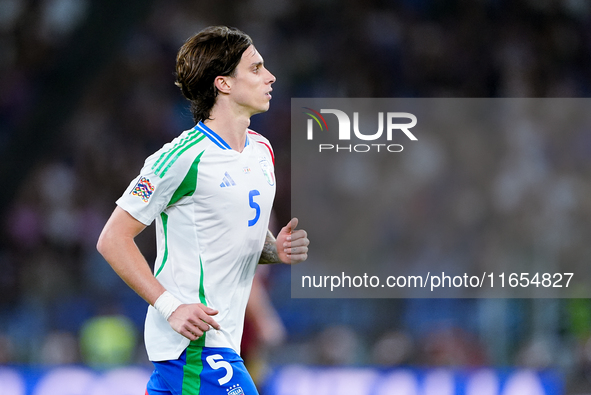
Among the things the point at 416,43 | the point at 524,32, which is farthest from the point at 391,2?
the point at 524,32

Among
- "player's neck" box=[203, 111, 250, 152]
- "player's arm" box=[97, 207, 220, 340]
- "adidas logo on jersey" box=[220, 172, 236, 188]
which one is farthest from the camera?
"player's neck" box=[203, 111, 250, 152]

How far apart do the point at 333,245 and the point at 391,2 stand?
4.31 meters

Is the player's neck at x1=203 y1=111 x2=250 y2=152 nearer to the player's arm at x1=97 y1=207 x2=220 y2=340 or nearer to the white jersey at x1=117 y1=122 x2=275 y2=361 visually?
the white jersey at x1=117 y1=122 x2=275 y2=361

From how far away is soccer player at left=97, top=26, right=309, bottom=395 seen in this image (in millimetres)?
2857

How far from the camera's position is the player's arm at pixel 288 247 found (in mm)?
3066

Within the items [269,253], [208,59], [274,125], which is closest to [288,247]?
[269,253]

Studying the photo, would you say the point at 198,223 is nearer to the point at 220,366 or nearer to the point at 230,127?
the point at 230,127

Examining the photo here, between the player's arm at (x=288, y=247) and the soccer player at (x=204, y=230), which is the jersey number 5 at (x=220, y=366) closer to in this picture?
the soccer player at (x=204, y=230)

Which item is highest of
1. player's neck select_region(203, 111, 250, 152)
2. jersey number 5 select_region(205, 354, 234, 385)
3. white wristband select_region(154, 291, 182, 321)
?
player's neck select_region(203, 111, 250, 152)

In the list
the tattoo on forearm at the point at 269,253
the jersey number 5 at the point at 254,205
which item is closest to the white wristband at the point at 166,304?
the jersey number 5 at the point at 254,205

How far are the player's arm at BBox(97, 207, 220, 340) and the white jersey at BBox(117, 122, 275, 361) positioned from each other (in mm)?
71

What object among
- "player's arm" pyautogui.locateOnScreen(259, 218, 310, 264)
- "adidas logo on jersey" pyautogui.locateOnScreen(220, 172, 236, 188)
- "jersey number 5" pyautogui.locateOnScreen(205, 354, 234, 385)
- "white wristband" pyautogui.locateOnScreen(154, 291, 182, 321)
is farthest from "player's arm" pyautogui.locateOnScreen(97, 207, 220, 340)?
"player's arm" pyautogui.locateOnScreen(259, 218, 310, 264)

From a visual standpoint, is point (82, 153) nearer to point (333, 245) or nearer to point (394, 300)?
point (333, 245)

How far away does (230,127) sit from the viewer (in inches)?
123
